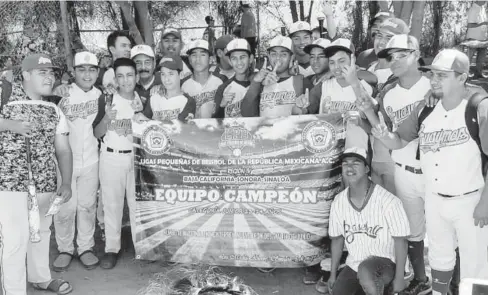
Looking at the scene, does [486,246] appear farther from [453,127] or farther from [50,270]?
[50,270]

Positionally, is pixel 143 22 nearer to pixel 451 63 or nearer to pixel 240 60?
pixel 240 60

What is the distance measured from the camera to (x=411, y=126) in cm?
420

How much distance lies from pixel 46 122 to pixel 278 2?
12201mm

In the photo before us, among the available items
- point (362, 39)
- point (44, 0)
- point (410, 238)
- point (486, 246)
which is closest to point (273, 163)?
point (410, 238)

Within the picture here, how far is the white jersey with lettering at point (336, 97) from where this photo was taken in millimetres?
4918

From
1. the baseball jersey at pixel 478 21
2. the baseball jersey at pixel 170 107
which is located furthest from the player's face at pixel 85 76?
the baseball jersey at pixel 478 21

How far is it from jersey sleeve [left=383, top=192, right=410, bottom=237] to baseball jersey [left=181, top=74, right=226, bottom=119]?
2.19 m

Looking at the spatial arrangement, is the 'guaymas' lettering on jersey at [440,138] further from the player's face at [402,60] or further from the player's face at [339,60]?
the player's face at [339,60]

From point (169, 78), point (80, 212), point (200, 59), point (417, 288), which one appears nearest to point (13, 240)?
point (80, 212)

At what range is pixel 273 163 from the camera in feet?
15.5

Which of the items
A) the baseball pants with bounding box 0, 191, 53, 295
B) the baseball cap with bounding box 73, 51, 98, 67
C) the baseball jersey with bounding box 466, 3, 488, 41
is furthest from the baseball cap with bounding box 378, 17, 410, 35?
the baseball jersey with bounding box 466, 3, 488, 41

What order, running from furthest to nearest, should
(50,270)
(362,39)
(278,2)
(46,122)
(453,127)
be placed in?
1. (278,2)
2. (362,39)
3. (50,270)
4. (46,122)
5. (453,127)

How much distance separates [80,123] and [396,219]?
3.24 metres

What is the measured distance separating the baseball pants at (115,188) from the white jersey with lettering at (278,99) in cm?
148
